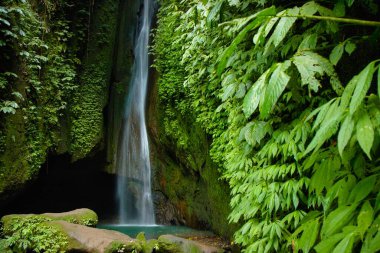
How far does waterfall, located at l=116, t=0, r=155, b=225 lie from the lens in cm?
944

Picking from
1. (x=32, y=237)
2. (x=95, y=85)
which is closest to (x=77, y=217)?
(x=32, y=237)

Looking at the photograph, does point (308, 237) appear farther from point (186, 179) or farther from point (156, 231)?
point (156, 231)

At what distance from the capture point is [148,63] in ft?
34.4

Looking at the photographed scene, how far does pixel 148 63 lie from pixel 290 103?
8803 millimetres

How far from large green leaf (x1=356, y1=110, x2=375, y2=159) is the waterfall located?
879 cm

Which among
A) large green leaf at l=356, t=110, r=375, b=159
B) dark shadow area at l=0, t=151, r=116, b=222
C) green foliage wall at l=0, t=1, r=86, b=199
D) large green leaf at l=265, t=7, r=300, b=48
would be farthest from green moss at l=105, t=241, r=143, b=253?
large green leaf at l=356, t=110, r=375, b=159

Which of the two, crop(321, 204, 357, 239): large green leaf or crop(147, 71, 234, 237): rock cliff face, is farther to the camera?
crop(147, 71, 234, 237): rock cliff face

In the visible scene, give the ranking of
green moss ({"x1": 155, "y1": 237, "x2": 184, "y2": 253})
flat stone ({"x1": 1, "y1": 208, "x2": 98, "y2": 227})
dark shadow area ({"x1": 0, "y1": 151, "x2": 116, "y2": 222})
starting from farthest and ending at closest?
dark shadow area ({"x1": 0, "y1": 151, "x2": 116, "y2": 222}), flat stone ({"x1": 1, "y1": 208, "x2": 98, "y2": 227}), green moss ({"x1": 155, "y1": 237, "x2": 184, "y2": 253})

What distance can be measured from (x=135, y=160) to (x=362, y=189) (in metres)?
9.02

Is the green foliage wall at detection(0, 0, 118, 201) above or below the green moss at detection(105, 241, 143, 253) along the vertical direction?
above

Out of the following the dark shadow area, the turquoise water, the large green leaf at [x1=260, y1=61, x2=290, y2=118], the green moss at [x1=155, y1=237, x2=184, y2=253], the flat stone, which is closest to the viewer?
the large green leaf at [x1=260, y1=61, x2=290, y2=118]

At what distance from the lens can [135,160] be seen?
972 centimetres

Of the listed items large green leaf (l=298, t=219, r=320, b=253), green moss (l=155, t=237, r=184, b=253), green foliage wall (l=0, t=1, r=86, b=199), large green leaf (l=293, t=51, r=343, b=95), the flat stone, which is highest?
green foliage wall (l=0, t=1, r=86, b=199)

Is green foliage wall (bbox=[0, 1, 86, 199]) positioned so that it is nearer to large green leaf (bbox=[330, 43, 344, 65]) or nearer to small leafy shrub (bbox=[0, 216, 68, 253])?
small leafy shrub (bbox=[0, 216, 68, 253])
